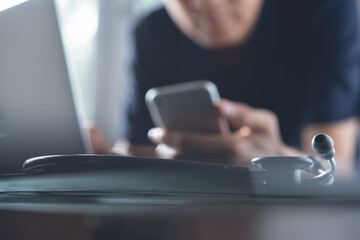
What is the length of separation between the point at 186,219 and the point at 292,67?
3.30 feet

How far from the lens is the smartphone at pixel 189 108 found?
2.40ft

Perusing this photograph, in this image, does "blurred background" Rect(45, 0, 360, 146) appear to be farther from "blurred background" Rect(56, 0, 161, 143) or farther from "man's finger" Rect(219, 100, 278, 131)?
"man's finger" Rect(219, 100, 278, 131)

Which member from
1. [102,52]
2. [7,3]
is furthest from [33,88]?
[102,52]

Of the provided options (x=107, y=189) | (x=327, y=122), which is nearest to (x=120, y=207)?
(x=107, y=189)

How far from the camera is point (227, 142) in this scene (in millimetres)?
752

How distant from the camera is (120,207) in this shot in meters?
0.28

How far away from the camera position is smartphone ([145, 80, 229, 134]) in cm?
73

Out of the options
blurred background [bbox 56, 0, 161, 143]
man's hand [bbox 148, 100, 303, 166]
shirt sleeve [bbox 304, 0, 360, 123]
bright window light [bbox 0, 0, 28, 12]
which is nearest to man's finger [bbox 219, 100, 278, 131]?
man's hand [bbox 148, 100, 303, 166]

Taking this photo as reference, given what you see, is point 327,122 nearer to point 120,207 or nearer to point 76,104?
point 76,104

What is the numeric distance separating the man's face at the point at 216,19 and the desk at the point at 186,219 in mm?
966

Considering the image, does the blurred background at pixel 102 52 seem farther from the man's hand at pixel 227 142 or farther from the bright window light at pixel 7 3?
the bright window light at pixel 7 3

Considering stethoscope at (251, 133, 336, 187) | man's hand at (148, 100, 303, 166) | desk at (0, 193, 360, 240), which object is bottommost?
man's hand at (148, 100, 303, 166)

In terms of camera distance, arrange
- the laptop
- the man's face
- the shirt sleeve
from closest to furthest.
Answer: the laptop, the shirt sleeve, the man's face

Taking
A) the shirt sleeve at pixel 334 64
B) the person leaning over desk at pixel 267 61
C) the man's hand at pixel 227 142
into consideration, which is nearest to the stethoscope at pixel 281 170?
the man's hand at pixel 227 142
